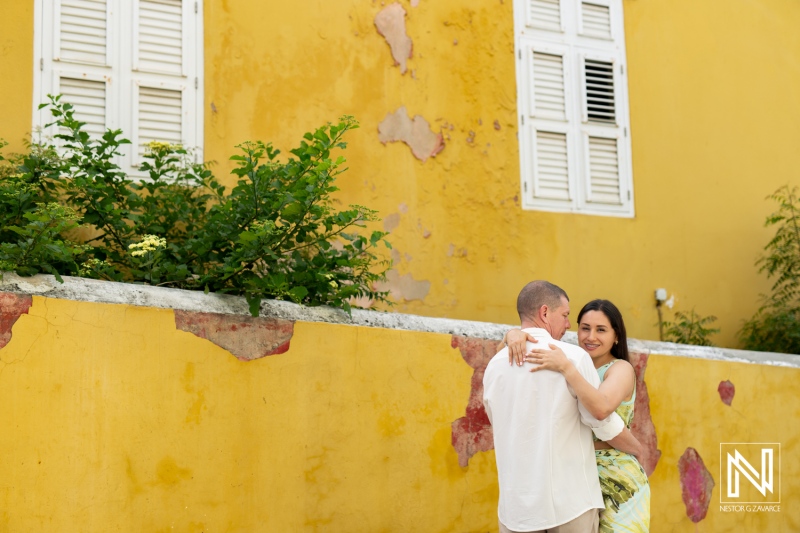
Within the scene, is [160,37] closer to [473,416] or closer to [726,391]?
[473,416]

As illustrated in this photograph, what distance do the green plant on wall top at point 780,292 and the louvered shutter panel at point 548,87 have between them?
1890 millimetres

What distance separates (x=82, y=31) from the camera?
18.6 ft

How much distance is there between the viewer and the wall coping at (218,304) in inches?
160

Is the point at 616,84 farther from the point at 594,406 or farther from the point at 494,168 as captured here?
the point at 594,406

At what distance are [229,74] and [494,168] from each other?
1964 mm

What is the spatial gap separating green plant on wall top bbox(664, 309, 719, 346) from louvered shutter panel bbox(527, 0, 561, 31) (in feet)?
7.82

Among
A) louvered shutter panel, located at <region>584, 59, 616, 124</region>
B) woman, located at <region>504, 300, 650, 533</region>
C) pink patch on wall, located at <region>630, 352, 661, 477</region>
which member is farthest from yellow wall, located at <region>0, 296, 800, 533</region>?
louvered shutter panel, located at <region>584, 59, 616, 124</region>

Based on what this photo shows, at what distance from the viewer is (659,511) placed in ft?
17.7

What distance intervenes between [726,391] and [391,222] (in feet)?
7.88

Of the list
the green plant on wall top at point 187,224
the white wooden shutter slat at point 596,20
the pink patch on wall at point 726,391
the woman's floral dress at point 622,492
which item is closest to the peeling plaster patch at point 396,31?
the white wooden shutter slat at point 596,20

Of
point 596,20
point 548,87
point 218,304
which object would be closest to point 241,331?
point 218,304

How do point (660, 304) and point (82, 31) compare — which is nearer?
point (82, 31)

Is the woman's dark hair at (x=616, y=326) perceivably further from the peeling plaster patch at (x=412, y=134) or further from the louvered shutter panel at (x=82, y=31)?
the louvered shutter panel at (x=82, y=31)

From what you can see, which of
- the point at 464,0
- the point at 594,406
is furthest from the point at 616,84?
the point at 594,406
